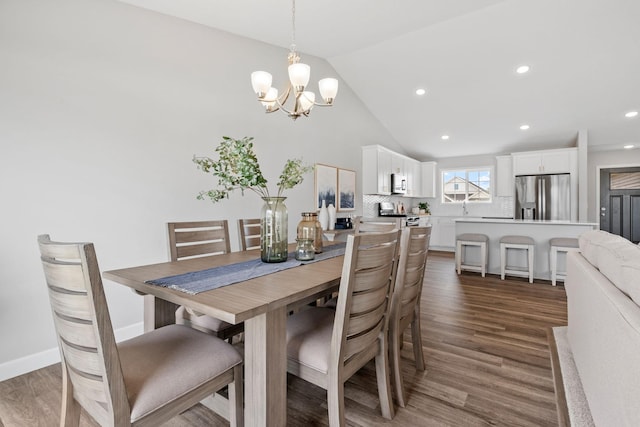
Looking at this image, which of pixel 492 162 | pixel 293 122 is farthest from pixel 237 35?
pixel 492 162

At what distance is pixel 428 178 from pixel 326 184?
151 inches

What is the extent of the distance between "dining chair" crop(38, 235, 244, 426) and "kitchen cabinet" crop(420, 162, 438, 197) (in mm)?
7080

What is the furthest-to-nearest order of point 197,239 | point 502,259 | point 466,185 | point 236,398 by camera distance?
1. point 466,185
2. point 502,259
3. point 197,239
4. point 236,398

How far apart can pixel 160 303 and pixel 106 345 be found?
778mm

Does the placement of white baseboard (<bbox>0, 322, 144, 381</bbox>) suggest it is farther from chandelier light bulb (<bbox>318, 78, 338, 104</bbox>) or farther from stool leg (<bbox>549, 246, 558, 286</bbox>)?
stool leg (<bbox>549, 246, 558, 286</bbox>)

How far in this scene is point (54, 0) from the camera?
2.19 m

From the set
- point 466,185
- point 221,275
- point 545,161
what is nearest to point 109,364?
point 221,275

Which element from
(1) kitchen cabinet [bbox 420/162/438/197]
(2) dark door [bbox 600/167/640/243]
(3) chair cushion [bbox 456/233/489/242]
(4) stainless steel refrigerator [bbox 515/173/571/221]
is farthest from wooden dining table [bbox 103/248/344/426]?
(2) dark door [bbox 600/167/640/243]

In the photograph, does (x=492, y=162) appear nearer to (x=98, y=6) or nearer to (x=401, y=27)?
(x=401, y=27)

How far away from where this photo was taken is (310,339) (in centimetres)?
144

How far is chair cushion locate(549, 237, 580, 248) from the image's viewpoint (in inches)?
166

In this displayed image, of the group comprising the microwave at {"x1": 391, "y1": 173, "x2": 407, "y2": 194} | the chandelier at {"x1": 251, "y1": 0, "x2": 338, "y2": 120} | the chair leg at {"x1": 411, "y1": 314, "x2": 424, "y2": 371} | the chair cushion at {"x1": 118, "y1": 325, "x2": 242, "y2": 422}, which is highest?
the chandelier at {"x1": 251, "y1": 0, "x2": 338, "y2": 120}

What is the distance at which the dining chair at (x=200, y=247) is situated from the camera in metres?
1.80

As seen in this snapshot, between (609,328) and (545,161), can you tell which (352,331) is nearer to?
(609,328)
